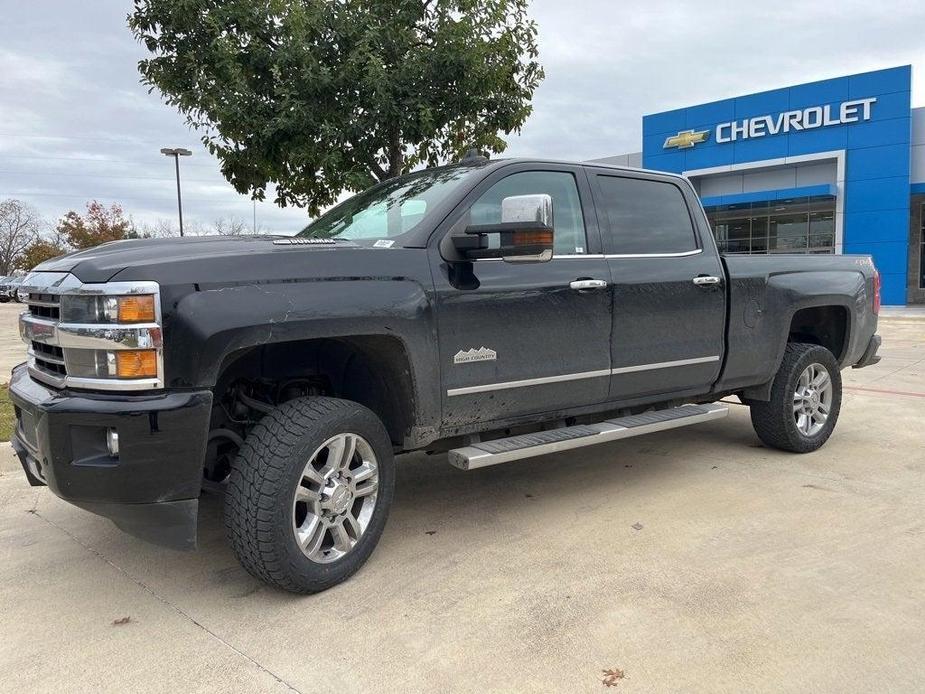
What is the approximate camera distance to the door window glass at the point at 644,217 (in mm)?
4344

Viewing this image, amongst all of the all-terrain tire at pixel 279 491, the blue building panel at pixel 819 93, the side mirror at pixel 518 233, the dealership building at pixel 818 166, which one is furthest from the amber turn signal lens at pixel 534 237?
the blue building panel at pixel 819 93

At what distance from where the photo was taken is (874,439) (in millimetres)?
5773

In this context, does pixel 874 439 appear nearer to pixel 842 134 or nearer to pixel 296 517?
pixel 296 517

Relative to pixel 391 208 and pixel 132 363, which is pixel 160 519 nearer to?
pixel 132 363

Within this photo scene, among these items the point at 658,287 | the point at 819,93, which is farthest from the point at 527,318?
the point at 819,93

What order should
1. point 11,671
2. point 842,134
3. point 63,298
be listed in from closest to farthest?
point 11,671 → point 63,298 → point 842,134

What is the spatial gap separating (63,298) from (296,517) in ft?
4.23

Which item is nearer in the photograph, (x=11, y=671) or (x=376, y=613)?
(x=11, y=671)

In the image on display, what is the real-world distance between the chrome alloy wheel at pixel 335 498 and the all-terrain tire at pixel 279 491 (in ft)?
0.15

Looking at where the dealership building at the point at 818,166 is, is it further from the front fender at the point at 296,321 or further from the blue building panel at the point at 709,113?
the front fender at the point at 296,321

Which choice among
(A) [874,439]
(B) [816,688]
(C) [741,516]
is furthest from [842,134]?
(B) [816,688]

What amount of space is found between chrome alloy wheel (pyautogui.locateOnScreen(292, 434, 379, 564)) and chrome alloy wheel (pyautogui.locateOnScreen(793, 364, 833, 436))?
134 inches

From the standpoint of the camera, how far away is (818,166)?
26.2 metres

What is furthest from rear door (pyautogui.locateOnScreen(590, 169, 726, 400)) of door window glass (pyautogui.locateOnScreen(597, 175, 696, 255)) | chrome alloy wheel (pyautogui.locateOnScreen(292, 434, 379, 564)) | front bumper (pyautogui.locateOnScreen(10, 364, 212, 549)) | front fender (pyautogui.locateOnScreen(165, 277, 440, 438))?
front bumper (pyautogui.locateOnScreen(10, 364, 212, 549))
